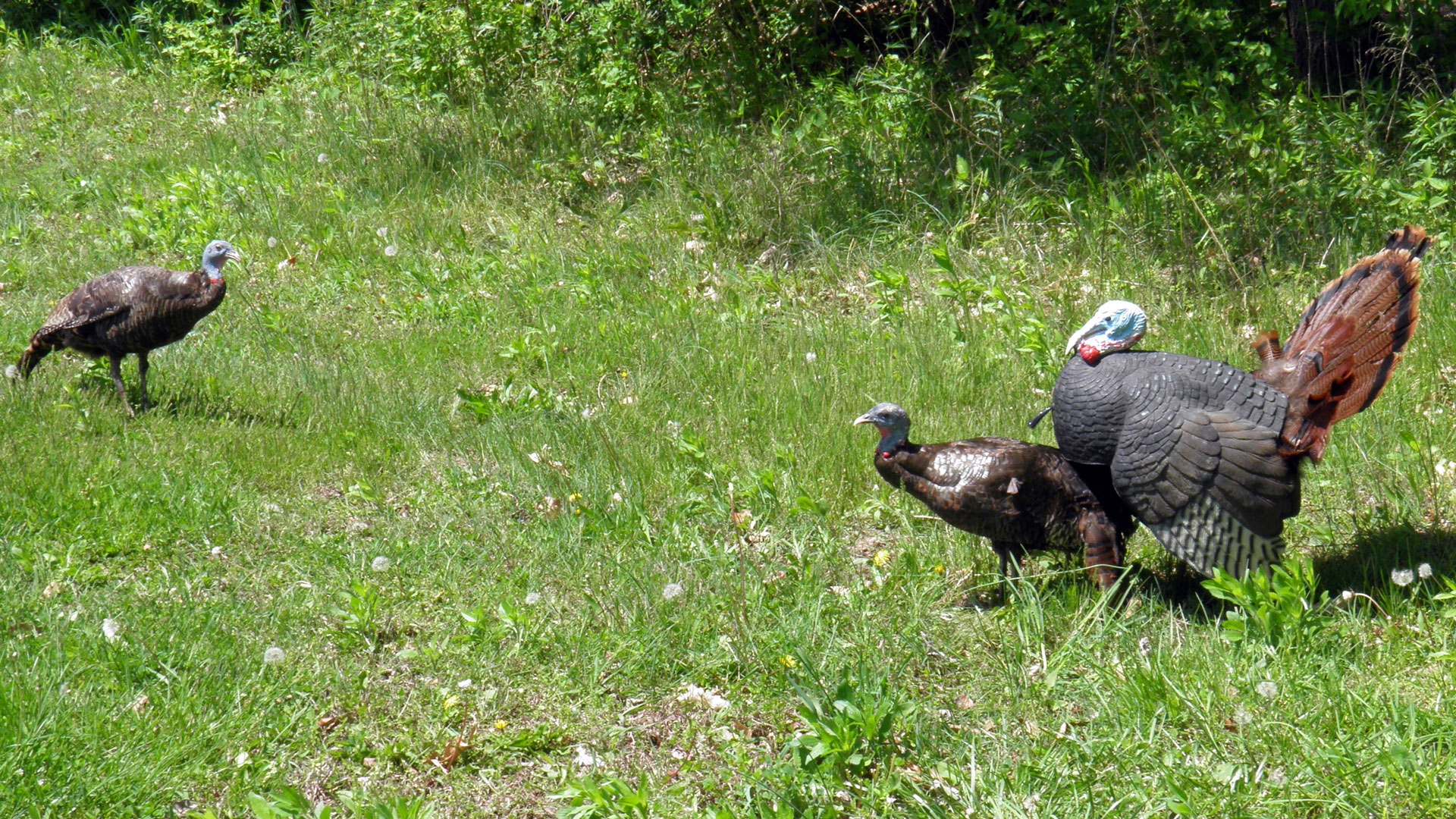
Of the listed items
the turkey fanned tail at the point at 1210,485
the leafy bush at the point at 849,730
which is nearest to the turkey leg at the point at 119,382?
the leafy bush at the point at 849,730

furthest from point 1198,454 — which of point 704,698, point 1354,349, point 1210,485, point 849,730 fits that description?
point 704,698

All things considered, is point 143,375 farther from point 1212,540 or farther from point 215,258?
point 1212,540

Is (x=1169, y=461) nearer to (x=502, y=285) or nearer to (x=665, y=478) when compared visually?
(x=665, y=478)

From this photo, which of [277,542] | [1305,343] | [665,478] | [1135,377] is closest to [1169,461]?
[1135,377]

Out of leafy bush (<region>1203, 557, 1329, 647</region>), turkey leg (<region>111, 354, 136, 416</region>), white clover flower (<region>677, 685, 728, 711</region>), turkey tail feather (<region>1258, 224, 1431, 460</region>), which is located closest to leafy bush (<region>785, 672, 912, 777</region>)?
white clover flower (<region>677, 685, 728, 711</region>)

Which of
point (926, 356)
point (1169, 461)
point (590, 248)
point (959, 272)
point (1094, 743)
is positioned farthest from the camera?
point (590, 248)

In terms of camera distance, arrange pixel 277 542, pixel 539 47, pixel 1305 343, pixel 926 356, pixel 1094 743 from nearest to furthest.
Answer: pixel 1094 743
pixel 1305 343
pixel 277 542
pixel 926 356
pixel 539 47

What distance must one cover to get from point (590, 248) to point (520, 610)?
12.9 ft

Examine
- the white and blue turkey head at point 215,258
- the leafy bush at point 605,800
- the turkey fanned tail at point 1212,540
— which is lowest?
the leafy bush at point 605,800

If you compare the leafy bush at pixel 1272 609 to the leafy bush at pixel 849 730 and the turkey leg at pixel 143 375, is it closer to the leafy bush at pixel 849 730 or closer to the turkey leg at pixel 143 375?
the leafy bush at pixel 849 730

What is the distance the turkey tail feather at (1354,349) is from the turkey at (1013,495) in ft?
2.21

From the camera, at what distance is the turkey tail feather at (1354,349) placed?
12.4 ft

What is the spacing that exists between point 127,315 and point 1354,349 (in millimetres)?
5284

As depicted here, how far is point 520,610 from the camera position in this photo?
4109mm
